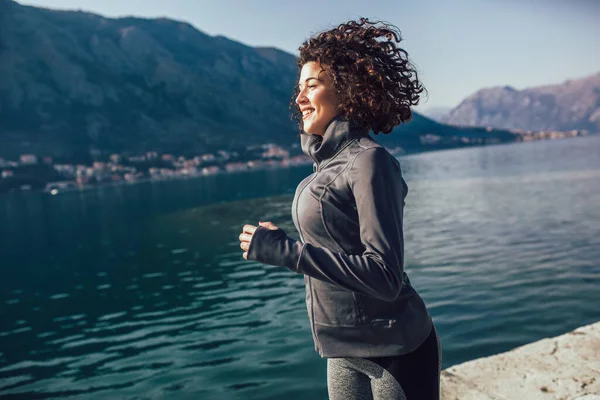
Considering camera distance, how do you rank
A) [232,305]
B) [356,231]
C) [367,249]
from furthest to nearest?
[232,305], [356,231], [367,249]

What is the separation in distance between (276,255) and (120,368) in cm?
1205

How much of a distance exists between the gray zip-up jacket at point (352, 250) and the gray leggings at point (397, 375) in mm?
83

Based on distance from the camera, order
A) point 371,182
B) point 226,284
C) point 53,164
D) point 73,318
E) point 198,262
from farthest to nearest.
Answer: point 53,164 → point 198,262 → point 226,284 → point 73,318 → point 371,182

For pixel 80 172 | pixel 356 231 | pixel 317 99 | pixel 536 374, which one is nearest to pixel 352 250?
pixel 356 231

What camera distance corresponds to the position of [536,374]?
15.9 ft

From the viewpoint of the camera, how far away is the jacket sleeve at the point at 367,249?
2178 millimetres

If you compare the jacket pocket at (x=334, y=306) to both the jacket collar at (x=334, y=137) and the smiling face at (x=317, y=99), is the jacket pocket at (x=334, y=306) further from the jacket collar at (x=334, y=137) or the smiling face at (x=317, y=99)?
the smiling face at (x=317, y=99)

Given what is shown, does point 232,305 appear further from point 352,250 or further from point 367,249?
point 367,249

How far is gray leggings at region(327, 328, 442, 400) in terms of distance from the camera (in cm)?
245

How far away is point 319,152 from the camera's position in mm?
2582

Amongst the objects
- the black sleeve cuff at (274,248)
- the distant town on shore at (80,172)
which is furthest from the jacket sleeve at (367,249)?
the distant town on shore at (80,172)

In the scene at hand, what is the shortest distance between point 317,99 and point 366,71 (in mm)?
305

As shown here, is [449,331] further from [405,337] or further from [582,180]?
[582,180]

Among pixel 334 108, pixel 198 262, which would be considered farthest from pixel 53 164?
pixel 334 108
